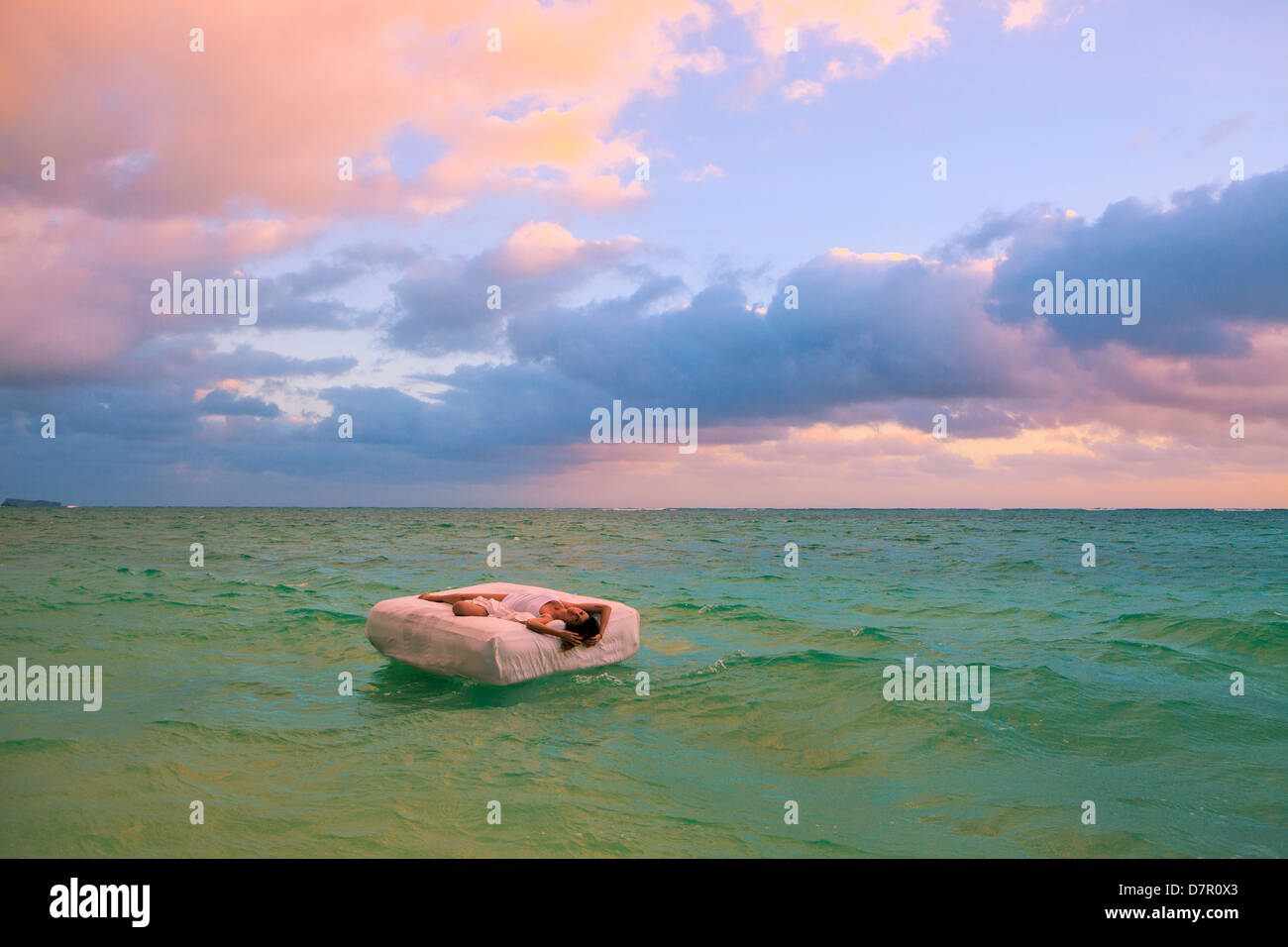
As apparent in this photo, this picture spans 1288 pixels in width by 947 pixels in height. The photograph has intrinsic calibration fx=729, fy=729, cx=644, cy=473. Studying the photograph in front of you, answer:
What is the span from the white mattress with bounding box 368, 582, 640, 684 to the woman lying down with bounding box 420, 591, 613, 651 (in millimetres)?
108

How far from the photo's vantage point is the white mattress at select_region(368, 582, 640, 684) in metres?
8.04

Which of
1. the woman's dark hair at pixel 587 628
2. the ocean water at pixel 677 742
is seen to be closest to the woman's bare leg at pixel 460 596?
the ocean water at pixel 677 742

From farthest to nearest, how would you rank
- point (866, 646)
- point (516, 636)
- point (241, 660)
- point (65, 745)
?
Result: point (866, 646) → point (241, 660) → point (516, 636) → point (65, 745)

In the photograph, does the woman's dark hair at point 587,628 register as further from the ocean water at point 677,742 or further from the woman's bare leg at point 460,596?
the woman's bare leg at point 460,596

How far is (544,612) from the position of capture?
8.96 m

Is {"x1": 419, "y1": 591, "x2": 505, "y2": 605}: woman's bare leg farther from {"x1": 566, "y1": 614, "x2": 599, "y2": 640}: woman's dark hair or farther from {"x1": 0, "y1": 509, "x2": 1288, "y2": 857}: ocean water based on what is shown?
{"x1": 566, "y1": 614, "x2": 599, "y2": 640}: woman's dark hair

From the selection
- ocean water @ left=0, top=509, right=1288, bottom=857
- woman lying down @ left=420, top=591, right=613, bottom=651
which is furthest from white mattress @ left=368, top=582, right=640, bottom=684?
ocean water @ left=0, top=509, right=1288, bottom=857

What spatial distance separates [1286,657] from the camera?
35.5 feet

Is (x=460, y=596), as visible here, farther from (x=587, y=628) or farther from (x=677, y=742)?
(x=677, y=742)

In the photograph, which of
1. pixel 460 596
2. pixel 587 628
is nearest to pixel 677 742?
pixel 587 628
